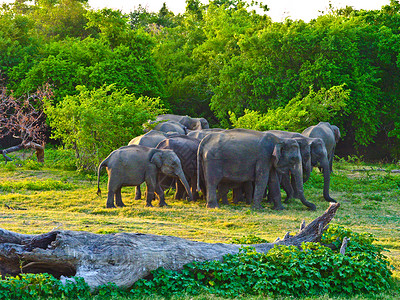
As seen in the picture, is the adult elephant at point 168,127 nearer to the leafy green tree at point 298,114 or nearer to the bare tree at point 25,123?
the leafy green tree at point 298,114

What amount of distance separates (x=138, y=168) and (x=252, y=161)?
9.16 feet

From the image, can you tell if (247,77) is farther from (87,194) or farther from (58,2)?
(58,2)

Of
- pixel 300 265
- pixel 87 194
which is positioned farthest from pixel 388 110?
pixel 300 265

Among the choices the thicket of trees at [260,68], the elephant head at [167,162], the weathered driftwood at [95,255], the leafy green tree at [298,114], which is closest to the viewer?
the weathered driftwood at [95,255]

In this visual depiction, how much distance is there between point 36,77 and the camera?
27453 millimetres

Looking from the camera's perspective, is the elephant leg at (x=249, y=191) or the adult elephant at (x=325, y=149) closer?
the elephant leg at (x=249, y=191)

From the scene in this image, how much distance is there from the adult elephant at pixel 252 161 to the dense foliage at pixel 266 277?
21.7 feet

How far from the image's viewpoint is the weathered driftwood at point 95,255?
630cm

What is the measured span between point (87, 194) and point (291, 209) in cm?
526

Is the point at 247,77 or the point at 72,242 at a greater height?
the point at 247,77

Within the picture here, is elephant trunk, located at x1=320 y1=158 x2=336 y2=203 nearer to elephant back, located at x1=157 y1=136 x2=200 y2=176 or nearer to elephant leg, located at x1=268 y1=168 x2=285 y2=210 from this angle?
elephant leg, located at x1=268 y1=168 x2=285 y2=210

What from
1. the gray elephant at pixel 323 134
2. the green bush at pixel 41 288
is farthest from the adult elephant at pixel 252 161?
the green bush at pixel 41 288

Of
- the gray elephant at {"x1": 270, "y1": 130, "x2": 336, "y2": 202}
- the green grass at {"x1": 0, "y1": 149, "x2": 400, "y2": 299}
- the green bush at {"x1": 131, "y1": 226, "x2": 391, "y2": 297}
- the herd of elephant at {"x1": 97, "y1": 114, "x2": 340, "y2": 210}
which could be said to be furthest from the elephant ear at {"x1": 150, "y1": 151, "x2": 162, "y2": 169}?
the green bush at {"x1": 131, "y1": 226, "x2": 391, "y2": 297}

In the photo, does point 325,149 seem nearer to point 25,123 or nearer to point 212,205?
point 212,205
